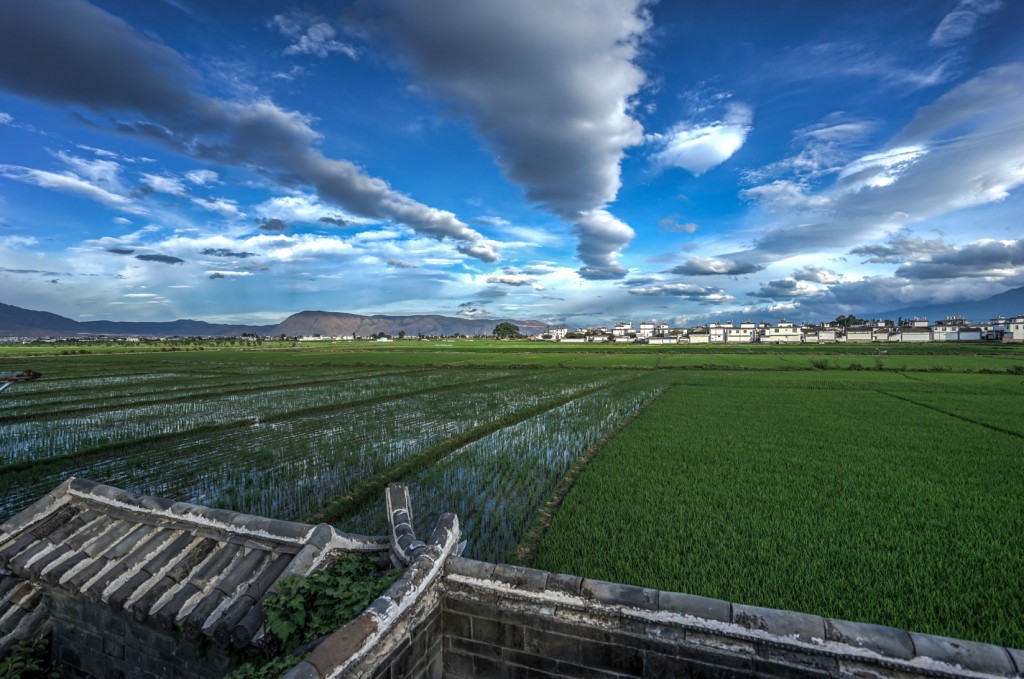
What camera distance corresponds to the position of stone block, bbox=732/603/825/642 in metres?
2.92

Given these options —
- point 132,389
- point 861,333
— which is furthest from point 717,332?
point 132,389

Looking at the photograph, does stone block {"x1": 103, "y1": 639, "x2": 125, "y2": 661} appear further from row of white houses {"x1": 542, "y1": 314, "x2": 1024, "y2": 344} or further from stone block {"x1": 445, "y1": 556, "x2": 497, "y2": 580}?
row of white houses {"x1": 542, "y1": 314, "x2": 1024, "y2": 344}

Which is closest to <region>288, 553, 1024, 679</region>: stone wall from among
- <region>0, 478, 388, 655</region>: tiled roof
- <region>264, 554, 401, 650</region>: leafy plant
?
<region>264, 554, 401, 650</region>: leafy plant

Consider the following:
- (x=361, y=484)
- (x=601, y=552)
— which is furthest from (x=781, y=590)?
(x=361, y=484)

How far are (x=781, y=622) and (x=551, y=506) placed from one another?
6.01 meters

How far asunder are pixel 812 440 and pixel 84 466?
20299 millimetres

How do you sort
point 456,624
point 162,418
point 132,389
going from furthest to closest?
point 132,389 → point 162,418 → point 456,624

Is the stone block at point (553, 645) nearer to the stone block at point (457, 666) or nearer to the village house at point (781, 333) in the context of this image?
the stone block at point (457, 666)

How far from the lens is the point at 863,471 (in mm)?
10312

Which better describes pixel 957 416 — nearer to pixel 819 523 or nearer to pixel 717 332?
pixel 819 523

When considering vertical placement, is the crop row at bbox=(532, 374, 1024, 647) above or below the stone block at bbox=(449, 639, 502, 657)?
below

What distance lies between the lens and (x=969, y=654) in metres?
2.62

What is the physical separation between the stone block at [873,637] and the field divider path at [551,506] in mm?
4094

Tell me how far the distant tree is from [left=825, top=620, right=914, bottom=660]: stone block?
15815 cm
